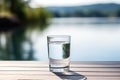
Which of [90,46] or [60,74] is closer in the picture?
[60,74]

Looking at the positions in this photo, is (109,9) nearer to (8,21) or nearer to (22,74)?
(8,21)

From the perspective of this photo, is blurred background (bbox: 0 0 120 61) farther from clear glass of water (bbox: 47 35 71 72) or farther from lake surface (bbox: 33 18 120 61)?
clear glass of water (bbox: 47 35 71 72)

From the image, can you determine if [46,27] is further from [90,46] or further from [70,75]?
[70,75]

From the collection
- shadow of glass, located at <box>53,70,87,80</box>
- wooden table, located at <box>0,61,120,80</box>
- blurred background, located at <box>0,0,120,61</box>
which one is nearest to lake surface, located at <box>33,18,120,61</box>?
blurred background, located at <box>0,0,120,61</box>

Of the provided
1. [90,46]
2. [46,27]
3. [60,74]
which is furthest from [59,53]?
[46,27]

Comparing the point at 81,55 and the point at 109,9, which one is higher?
the point at 109,9

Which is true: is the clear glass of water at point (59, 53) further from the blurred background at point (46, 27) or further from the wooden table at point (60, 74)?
the blurred background at point (46, 27)

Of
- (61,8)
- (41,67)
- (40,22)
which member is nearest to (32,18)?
(40,22)
